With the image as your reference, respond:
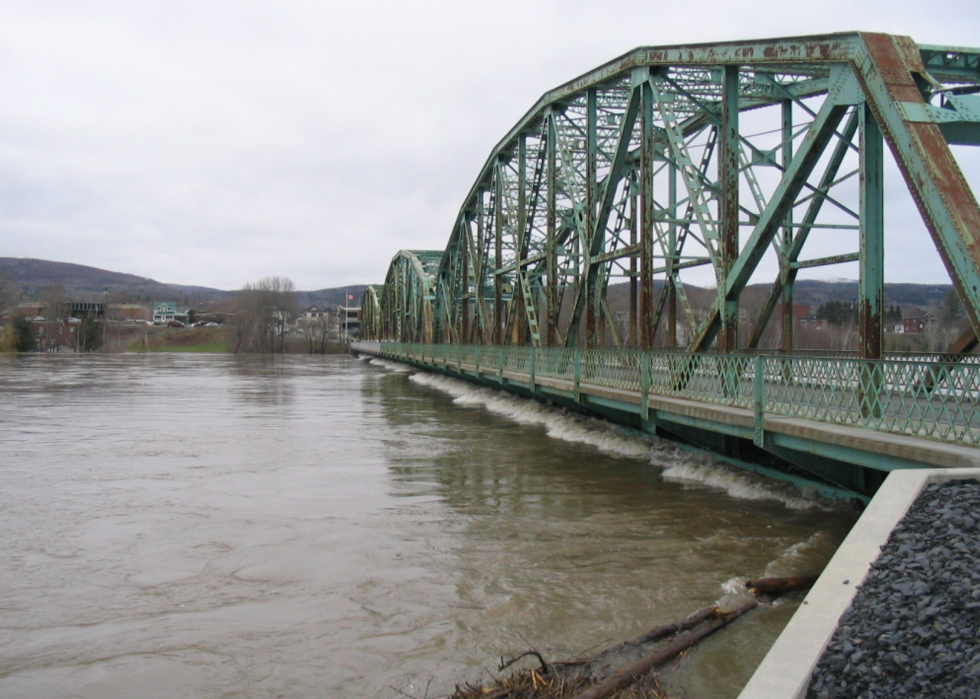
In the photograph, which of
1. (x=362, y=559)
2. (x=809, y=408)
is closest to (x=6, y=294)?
(x=362, y=559)

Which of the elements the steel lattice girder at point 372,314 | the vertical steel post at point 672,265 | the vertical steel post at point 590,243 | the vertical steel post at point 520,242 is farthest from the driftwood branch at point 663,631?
the steel lattice girder at point 372,314

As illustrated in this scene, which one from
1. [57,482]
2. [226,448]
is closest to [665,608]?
[57,482]

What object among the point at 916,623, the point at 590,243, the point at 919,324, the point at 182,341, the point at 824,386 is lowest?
the point at 182,341

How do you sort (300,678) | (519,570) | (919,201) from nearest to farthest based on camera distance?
(300,678), (519,570), (919,201)

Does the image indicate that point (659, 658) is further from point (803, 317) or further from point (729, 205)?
point (803, 317)

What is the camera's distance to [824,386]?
9.34 m

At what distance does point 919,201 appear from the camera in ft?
30.9

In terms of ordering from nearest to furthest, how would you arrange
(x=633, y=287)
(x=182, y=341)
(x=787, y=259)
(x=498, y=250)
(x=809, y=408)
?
(x=809, y=408)
(x=787, y=259)
(x=633, y=287)
(x=498, y=250)
(x=182, y=341)

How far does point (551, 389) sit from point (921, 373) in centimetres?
1302

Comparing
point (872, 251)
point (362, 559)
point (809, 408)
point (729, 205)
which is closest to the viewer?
point (362, 559)

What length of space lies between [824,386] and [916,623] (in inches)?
212

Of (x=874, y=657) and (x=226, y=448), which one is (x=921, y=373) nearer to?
(x=874, y=657)

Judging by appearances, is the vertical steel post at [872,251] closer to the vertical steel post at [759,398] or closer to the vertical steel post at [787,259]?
the vertical steel post at [759,398]

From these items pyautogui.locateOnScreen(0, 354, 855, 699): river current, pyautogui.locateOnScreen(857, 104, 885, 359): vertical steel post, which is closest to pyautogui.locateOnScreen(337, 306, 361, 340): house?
pyautogui.locateOnScreen(0, 354, 855, 699): river current
